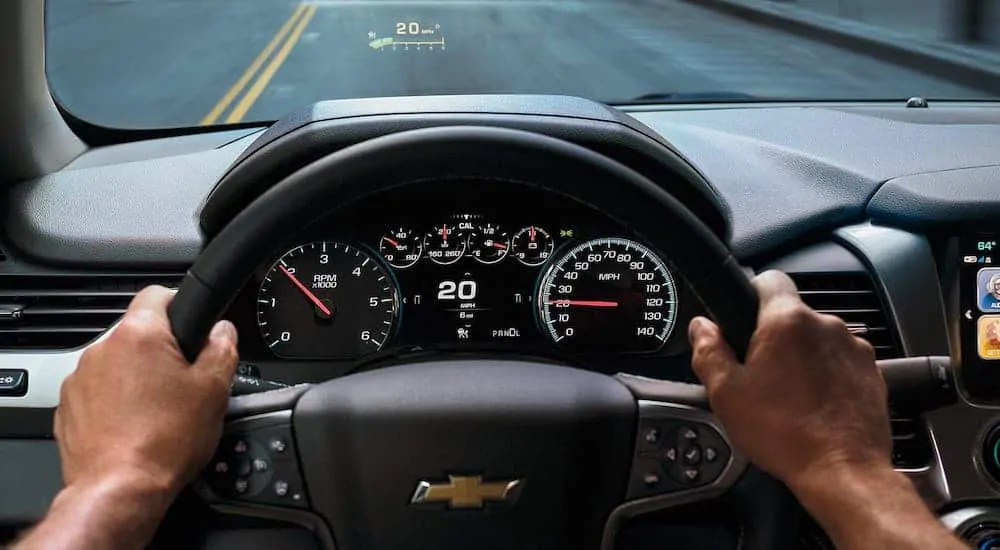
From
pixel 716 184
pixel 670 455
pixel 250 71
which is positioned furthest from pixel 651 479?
pixel 250 71

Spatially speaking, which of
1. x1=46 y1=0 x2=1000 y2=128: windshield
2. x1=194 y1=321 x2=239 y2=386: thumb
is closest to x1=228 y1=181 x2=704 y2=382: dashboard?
x1=194 y1=321 x2=239 y2=386: thumb

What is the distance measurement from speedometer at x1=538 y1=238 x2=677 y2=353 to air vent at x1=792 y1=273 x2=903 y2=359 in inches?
12.6

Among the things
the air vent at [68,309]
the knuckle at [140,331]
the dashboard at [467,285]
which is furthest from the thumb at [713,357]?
the air vent at [68,309]

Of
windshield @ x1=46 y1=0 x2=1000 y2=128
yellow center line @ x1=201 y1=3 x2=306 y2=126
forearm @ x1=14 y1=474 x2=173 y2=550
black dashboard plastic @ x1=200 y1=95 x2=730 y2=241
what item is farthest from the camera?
windshield @ x1=46 y1=0 x2=1000 y2=128

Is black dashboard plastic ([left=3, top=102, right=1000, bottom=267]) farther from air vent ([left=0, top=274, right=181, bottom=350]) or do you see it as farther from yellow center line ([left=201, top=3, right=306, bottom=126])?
yellow center line ([left=201, top=3, right=306, bottom=126])

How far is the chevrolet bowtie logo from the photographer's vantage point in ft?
6.80

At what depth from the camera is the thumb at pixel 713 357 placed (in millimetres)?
1795

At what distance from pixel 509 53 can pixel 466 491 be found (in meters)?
7.93

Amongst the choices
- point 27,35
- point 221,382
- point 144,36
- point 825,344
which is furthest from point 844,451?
point 144,36

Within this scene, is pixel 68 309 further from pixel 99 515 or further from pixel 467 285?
pixel 99 515

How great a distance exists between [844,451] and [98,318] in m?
1.75

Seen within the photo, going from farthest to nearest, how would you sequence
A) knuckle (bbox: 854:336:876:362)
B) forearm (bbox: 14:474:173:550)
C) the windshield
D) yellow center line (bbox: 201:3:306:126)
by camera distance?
1. the windshield
2. yellow center line (bbox: 201:3:306:126)
3. knuckle (bbox: 854:336:876:362)
4. forearm (bbox: 14:474:173:550)

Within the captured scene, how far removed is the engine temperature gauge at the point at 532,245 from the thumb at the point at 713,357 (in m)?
1.01

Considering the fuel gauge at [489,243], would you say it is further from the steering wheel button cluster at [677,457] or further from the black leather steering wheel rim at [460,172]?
the black leather steering wheel rim at [460,172]
